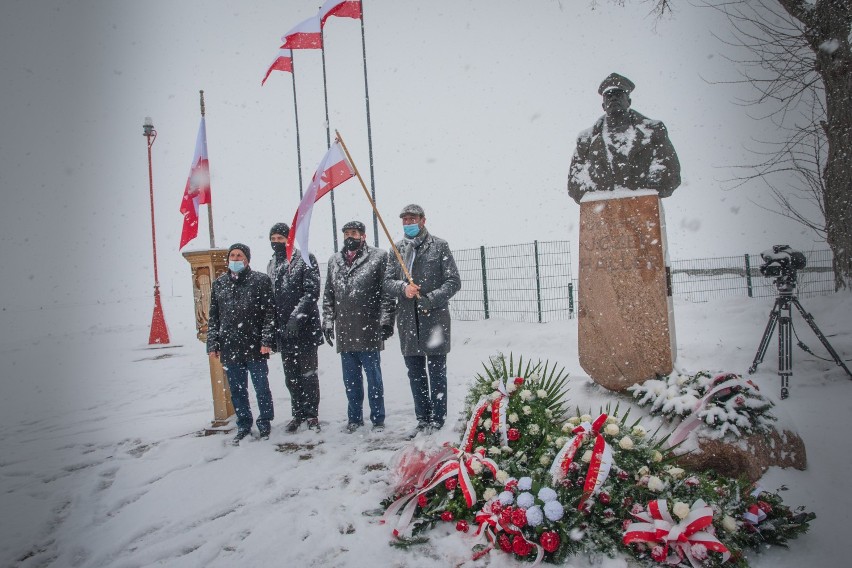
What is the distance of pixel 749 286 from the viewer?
38.3ft

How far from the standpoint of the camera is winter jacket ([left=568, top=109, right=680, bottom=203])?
3.64m

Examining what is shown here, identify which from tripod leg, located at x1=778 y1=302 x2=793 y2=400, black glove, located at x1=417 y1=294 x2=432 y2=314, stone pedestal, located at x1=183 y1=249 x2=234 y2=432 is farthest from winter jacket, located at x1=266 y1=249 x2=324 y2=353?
tripod leg, located at x1=778 y1=302 x2=793 y2=400

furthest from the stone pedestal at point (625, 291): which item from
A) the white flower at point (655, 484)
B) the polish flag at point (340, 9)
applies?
the polish flag at point (340, 9)

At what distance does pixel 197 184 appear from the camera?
5.13 meters

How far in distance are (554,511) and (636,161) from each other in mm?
2926

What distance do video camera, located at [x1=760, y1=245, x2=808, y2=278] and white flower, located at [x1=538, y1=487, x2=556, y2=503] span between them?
11.2ft

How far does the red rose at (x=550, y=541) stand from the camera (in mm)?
1998

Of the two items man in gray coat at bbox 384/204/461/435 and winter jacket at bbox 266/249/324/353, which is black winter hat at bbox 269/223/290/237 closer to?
winter jacket at bbox 266/249/324/353

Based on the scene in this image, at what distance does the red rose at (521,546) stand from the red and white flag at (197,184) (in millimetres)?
4773

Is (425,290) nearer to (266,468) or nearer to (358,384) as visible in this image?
(358,384)

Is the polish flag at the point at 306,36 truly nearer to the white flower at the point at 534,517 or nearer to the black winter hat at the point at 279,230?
the black winter hat at the point at 279,230

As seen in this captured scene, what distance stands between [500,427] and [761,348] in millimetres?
3313

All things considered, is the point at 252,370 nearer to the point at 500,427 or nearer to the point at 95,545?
the point at 95,545

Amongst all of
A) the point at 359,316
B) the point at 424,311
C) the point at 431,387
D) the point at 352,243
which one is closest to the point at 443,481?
the point at 431,387
